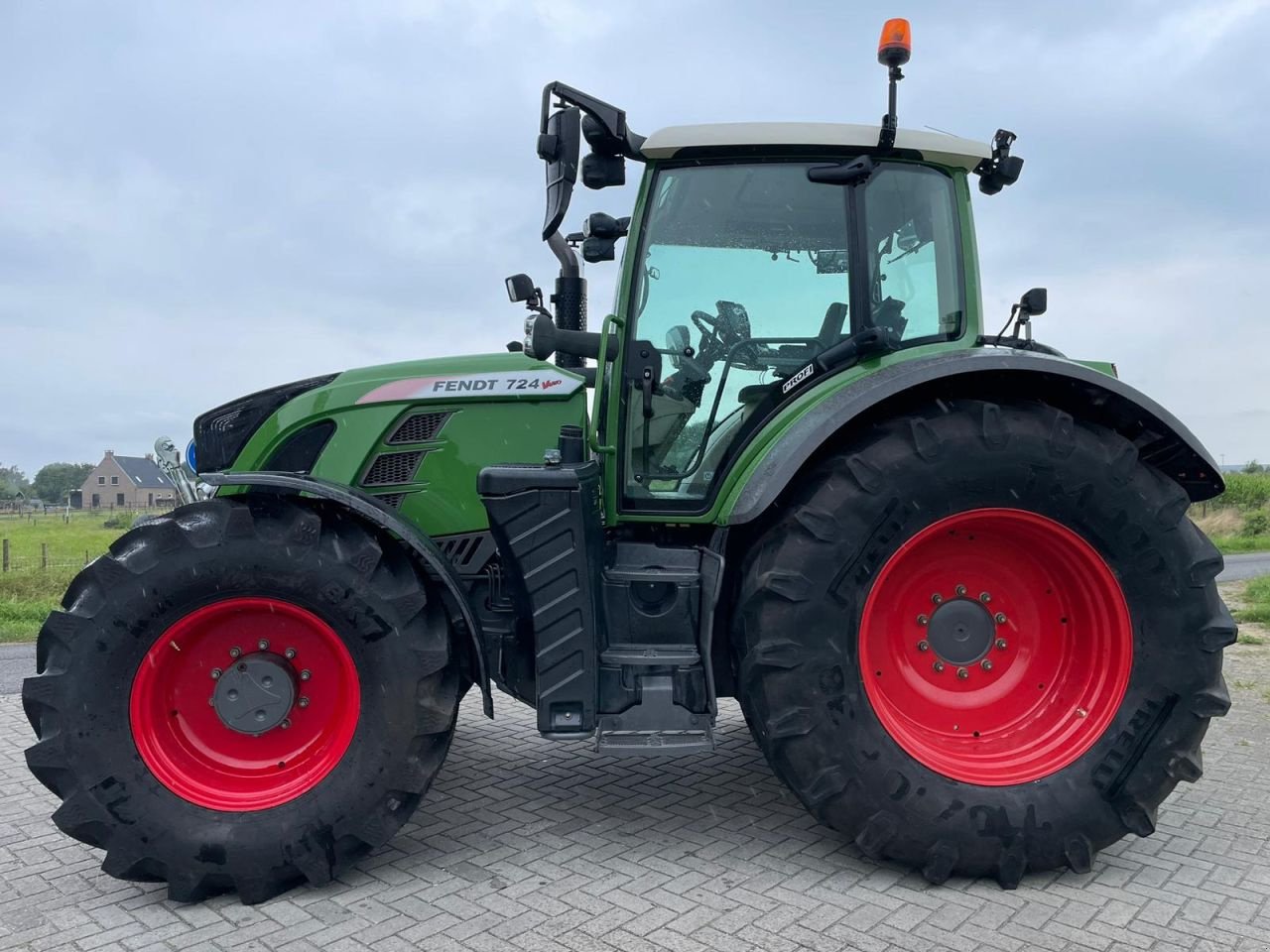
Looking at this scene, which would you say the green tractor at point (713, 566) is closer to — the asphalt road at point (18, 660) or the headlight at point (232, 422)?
the headlight at point (232, 422)

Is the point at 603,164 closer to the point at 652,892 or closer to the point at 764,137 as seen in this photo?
the point at 764,137

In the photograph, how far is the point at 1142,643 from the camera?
3.09m

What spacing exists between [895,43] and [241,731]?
10.5ft

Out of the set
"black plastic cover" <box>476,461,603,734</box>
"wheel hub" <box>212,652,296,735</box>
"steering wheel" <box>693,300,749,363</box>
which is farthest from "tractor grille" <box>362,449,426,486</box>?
"steering wheel" <box>693,300,749,363</box>

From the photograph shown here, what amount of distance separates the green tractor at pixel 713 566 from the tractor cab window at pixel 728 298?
0.5 inches

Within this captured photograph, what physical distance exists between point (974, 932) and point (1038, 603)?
3.90 feet

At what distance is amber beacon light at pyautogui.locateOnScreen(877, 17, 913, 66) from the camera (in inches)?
123

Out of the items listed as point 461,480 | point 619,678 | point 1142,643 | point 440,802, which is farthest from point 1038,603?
point 440,802

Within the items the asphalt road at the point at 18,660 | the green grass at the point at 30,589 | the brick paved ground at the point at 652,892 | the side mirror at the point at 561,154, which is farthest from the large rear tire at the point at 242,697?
the asphalt road at the point at 18,660

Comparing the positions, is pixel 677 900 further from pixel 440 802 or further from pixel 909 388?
pixel 909 388

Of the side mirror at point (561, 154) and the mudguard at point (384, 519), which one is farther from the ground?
the side mirror at point (561, 154)

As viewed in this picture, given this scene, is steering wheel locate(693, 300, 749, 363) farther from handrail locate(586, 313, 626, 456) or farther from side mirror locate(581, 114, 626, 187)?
side mirror locate(581, 114, 626, 187)

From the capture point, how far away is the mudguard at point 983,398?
3027 millimetres

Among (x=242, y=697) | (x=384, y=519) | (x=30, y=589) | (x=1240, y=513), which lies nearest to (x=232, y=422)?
(x=384, y=519)
